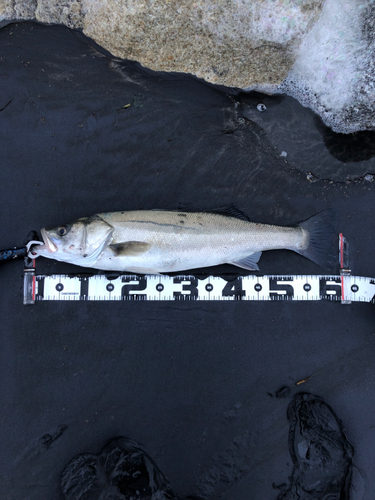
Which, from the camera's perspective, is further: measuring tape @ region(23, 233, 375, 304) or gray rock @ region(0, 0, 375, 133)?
measuring tape @ region(23, 233, 375, 304)

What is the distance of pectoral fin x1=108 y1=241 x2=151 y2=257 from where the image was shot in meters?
3.08

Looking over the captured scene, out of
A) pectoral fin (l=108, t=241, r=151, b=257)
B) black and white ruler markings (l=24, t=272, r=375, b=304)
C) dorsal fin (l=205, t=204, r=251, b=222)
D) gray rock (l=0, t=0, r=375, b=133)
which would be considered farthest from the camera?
black and white ruler markings (l=24, t=272, r=375, b=304)

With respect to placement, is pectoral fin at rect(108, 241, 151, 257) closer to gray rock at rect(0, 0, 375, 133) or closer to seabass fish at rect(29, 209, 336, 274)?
seabass fish at rect(29, 209, 336, 274)

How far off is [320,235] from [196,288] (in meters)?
1.48

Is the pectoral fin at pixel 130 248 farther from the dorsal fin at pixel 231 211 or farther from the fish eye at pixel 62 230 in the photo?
the dorsal fin at pixel 231 211

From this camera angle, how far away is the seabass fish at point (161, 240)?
309 cm

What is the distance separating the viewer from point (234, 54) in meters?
3.36

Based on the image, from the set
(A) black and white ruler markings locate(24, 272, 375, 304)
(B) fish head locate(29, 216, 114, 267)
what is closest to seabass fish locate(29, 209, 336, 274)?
(B) fish head locate(29, 216, 114, 267)

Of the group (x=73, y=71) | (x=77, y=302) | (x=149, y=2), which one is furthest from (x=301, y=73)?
(x=77, y=302)

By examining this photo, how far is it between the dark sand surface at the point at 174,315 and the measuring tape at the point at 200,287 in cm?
11

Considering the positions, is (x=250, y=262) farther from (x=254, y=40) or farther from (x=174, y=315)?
(x=254, y=40)

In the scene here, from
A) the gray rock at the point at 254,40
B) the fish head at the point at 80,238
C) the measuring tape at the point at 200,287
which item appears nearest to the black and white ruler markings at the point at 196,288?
the measuring tape at the point at 200,287

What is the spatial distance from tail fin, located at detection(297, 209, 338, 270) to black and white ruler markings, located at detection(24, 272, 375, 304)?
10.8 inches

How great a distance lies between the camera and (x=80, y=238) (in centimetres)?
310
